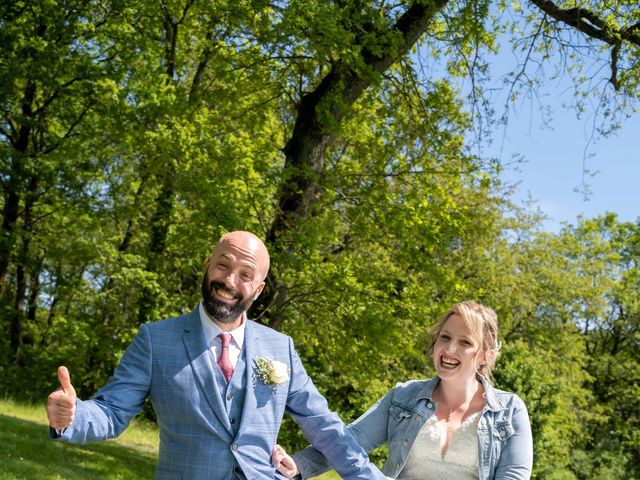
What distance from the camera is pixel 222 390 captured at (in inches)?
155

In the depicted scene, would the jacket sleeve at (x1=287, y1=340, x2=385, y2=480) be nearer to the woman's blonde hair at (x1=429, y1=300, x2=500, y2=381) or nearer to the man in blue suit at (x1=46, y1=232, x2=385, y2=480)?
the man in blue suit at (x1=46, y1=232, x2=385, y2=480)

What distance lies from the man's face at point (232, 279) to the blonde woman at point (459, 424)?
81 centimetres

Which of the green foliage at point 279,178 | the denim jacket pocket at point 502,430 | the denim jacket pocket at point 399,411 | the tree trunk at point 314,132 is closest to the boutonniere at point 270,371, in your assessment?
the denim jacket pocket at point 399,411

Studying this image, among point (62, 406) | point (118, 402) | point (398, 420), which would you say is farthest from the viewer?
point (398, 420)

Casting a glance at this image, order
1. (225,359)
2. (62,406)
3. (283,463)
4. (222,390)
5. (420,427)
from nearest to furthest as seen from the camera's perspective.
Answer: (62,406), (222,390), (225,359), (283,463), (420,427)

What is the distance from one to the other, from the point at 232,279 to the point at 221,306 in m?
0.15

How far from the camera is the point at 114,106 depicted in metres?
17.3

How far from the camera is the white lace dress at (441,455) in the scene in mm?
4188

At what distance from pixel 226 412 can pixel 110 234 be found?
17.4 meters

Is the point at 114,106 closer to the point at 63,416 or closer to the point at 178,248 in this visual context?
the point at 178,248

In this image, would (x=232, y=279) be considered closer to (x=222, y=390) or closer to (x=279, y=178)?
(x=222, y=390)

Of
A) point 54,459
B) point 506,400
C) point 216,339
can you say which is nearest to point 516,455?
point 506,400

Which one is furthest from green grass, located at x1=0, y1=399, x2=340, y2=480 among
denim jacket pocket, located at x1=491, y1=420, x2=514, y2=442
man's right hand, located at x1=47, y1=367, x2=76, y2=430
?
denim jacket pocket, located at x1=491, y1=420, x2=514, y2=442

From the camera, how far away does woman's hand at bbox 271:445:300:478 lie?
13.6 ft
